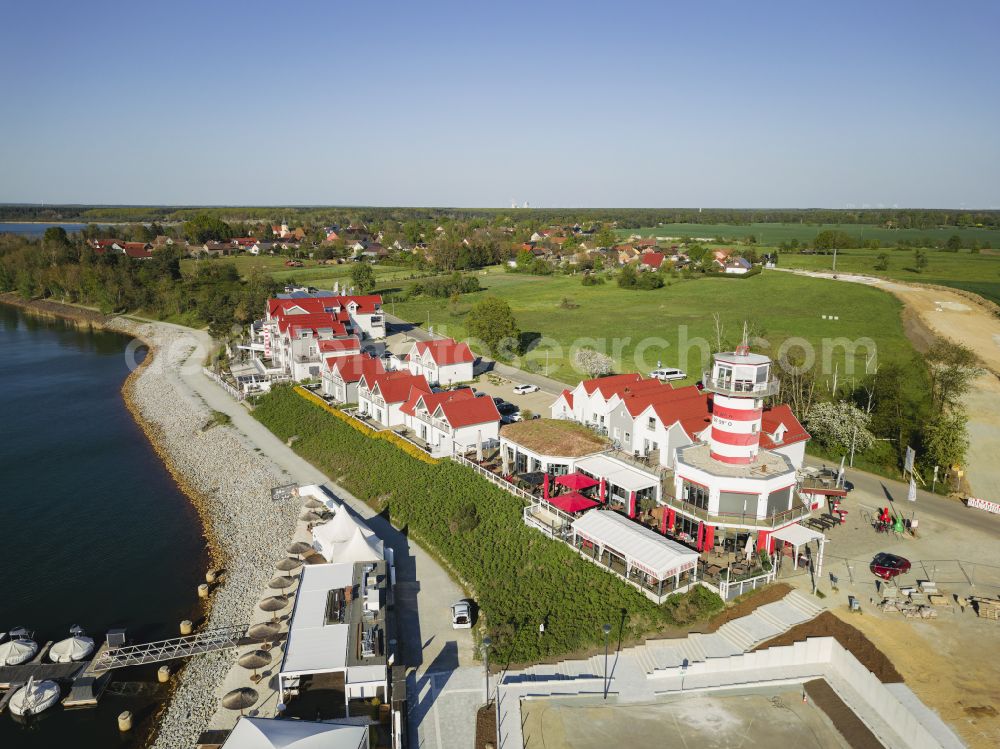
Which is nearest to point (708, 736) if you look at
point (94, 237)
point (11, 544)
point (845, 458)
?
point (845, 458)

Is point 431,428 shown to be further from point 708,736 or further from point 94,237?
point 94,237

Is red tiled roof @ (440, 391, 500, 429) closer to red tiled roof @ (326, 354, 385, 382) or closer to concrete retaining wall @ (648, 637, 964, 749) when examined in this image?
Answer: red tiled roof @ (326, 354, 385, 382)

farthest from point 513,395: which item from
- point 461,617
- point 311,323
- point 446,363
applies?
point 461,617

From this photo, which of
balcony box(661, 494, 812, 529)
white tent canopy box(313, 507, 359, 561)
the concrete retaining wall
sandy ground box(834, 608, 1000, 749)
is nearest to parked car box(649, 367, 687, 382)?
balcony box(661, 494, 812, 529)

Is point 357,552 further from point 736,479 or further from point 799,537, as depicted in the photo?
point 799,537

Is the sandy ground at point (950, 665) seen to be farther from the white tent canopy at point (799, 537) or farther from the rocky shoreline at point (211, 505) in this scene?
the rocky shoreline at point (211, 505)

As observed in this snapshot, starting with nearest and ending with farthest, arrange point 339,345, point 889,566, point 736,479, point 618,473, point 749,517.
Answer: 1. point 889,566
2. point 736,479
3. point 749,517
4. point 618,473
5. point 339,345

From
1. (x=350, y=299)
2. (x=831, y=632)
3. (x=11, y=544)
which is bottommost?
(x=11, y=544)
